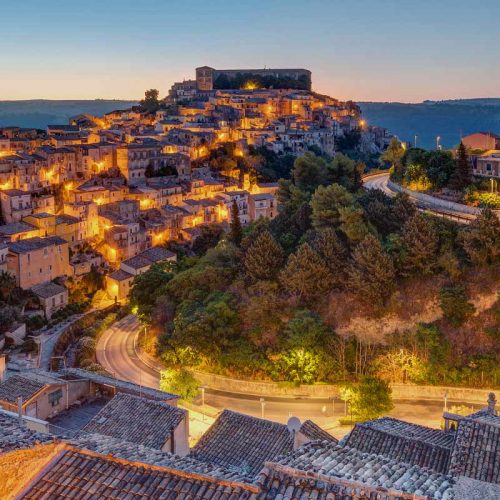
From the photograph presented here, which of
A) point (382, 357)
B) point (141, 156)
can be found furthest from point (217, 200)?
point (382, 357)

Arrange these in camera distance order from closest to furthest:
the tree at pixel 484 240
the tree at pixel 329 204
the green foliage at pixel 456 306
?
the green foliage at pixel 456 306
the tree at pixel 484 240
the tree at pixel 329 204

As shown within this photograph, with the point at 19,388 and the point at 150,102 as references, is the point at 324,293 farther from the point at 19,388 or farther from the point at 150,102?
the point at 150,102

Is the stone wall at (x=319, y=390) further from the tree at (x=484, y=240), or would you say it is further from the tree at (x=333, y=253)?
the tree at (x=484, y=240)

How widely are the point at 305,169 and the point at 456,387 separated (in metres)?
16.2

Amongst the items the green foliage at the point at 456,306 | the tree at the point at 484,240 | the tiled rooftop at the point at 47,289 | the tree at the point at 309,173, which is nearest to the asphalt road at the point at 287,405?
the green foliage at the point at 456,306

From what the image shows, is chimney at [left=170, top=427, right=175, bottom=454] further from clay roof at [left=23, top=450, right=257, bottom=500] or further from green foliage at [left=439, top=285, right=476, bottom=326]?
green foliage at [left=439, top=285, right=476, bottom=326]

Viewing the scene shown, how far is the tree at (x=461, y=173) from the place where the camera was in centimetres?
2998

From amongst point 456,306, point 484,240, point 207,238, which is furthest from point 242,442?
point 207,238

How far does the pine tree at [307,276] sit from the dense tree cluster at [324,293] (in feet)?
0.14

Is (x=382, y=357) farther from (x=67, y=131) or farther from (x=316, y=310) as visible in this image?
(x=67, y=131)

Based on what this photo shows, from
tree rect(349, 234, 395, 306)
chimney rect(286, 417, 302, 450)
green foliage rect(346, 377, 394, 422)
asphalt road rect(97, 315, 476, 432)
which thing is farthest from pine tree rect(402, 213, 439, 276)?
chimney rect(286, 417, 302, 450)

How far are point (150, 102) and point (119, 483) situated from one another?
8269 centimetres

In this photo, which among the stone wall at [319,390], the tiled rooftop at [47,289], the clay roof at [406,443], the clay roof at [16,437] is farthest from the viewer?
the tiled rooftop at [47,289]

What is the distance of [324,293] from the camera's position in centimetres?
2566
